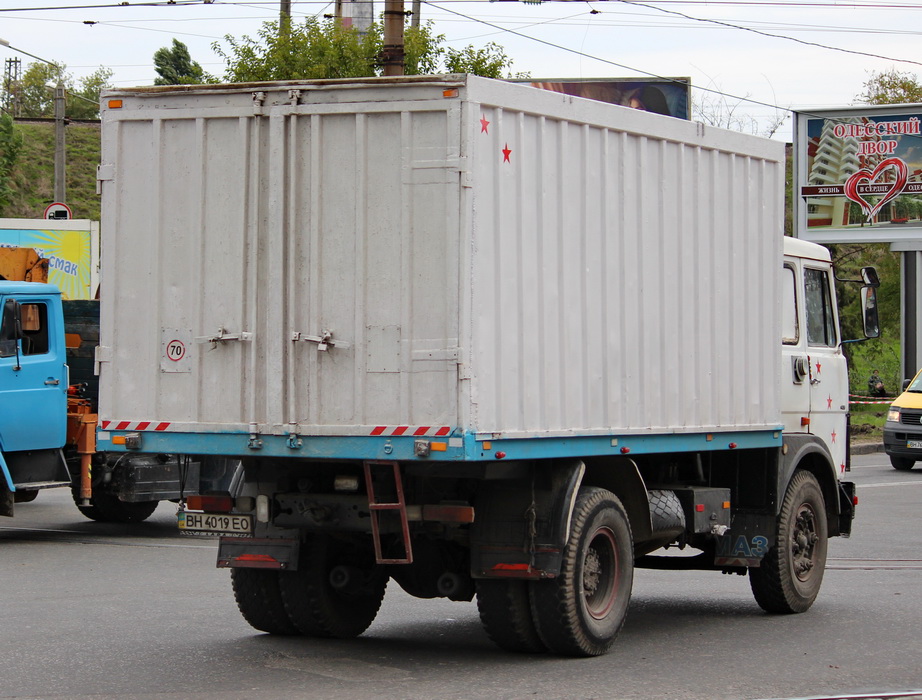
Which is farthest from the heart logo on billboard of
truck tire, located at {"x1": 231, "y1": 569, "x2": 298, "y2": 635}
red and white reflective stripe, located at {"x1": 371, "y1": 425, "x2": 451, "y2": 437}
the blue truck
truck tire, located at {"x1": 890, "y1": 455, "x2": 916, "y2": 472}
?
red and white reflective stripe, located at {"x1": 371, "y1": 425, "x2": 451, "y2": 437}

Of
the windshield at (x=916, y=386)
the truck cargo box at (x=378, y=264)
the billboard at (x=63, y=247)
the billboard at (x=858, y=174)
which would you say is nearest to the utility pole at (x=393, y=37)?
the billboard at (x=63, y=247)

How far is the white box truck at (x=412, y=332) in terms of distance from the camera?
7211 mm

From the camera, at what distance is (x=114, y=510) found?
1536 centimetres

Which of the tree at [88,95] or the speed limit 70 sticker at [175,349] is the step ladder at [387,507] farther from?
the tree at [88,95]

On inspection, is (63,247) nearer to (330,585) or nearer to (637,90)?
(330,585)

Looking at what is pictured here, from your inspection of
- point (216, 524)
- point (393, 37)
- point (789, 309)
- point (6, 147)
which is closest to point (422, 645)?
point (216, 524)

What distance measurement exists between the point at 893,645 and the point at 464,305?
139 inches

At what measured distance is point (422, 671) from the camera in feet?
25.0

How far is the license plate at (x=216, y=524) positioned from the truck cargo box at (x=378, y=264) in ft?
1.55

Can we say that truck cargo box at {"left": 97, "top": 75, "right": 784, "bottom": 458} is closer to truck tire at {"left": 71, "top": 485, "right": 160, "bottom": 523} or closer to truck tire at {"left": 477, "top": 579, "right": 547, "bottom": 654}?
truck tire at {"left": 477, "top": 579, "right": 547, "bottom": 654}

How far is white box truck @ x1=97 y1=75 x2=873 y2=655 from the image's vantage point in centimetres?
721

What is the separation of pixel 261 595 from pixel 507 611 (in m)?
1.65

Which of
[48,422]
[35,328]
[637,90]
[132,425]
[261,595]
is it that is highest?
[637,90]

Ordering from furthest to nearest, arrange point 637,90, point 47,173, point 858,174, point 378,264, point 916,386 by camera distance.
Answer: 1. point 47,173
2. point 637,90
3. point 858,174
4. point 916,386
5. point 378,264
